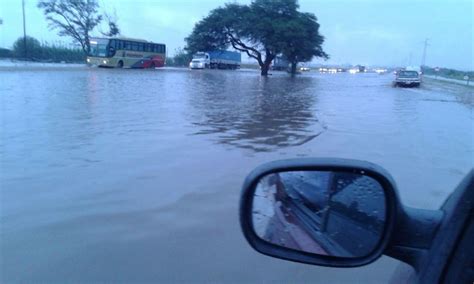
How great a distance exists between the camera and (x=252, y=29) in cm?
4684

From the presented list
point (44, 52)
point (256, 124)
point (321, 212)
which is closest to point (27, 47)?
point (44, 52)

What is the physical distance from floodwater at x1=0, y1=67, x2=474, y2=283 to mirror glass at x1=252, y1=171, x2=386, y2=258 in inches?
67.5

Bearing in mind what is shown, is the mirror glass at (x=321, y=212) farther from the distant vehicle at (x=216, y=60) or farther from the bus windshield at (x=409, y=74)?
the distant vehicle at (x=216, y=60)

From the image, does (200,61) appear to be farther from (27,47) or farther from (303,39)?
(27,47)

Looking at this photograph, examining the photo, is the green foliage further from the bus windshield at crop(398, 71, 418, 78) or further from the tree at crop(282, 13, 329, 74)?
the bus windshield at crop(398, 71, 418, 78)

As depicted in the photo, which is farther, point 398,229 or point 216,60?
point 216,60

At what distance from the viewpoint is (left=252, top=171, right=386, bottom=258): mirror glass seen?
1.35m

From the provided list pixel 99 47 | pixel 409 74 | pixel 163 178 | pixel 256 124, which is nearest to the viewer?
pixel 163 178

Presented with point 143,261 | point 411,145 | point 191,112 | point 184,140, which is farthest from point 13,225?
point 191,112

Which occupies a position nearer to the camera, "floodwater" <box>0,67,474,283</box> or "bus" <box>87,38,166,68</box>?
"floodwater" <box>0,67,474,283</box>

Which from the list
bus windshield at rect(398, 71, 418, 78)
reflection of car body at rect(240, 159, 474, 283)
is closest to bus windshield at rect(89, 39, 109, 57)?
bus windshield at rect(398, 71, 418, 78)

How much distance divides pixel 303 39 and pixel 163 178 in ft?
146

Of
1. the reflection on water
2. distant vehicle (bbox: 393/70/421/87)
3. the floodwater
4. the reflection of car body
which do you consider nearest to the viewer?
the reflection of car body

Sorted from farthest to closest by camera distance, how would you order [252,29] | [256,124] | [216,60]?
1. [216,60]
2. [252,29]
3. [256,124]
